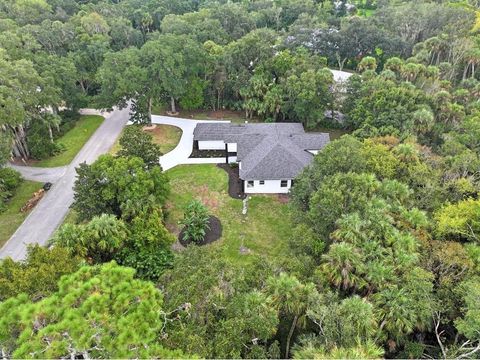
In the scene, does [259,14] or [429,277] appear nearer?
[429,277]

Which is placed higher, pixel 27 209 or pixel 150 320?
pixel 150 320

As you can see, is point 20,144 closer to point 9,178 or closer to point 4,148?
point 9,178

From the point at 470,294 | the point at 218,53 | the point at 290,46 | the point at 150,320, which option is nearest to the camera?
the point at 150,320

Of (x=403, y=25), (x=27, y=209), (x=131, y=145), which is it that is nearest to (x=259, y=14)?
(x=403, y=25)

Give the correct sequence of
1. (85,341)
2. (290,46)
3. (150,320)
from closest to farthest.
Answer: (85,341) → (150,320) → (290,46)

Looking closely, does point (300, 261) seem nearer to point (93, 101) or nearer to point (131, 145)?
point (131, 145)

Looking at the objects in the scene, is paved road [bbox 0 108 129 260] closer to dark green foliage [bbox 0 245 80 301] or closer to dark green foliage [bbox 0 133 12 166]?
dark green foliage [bbox 0 133 12 166]

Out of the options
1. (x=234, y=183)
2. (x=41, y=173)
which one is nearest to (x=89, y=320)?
(x=234, y=183)
